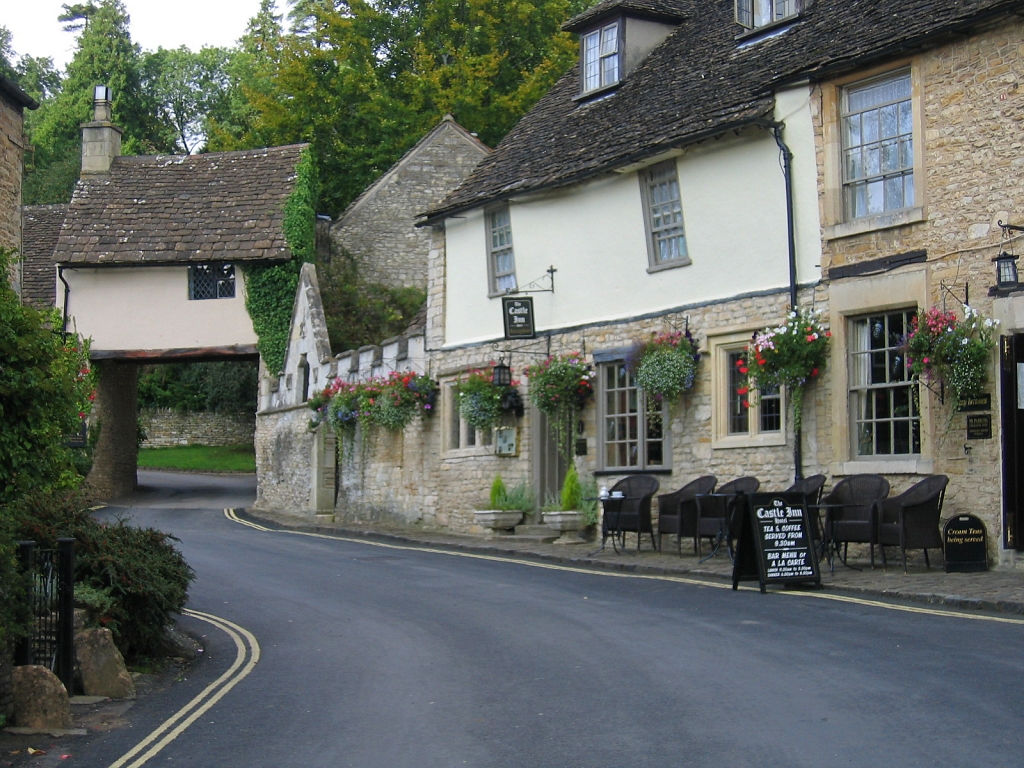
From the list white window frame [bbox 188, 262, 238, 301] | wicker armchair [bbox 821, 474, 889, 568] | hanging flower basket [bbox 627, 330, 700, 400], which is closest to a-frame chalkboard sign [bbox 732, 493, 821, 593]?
wicker armchair [bbox 821, 474, 889, 568]

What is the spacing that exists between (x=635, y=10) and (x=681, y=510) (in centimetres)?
1002

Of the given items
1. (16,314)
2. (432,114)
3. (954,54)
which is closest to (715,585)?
(954,54)

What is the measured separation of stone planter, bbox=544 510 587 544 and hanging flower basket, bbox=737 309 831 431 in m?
4.53

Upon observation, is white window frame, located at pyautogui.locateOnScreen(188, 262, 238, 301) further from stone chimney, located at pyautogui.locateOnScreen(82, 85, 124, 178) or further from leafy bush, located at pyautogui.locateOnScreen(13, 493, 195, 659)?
leafy bush, located at pyautogui.locateOnScreen(13, 493, 195, 659)

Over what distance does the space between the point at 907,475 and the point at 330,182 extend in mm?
29967

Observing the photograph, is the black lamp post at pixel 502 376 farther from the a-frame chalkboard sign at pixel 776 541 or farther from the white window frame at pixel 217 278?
the white window frame at pixel 217 278

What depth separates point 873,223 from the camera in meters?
16.3

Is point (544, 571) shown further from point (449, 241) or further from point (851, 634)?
point (449, 241)

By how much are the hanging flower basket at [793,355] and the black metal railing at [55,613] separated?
32.6ft

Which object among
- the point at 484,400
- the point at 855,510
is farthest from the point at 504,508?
the point at 855,510

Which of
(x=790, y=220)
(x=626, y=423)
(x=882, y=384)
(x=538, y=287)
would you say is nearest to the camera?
(x=882, y=384)

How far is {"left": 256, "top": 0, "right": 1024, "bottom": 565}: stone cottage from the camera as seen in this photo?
597 inches

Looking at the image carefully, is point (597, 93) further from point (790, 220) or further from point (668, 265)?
point (790, 220)

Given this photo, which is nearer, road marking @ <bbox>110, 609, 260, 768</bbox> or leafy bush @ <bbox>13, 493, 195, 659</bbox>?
road marking @ <bbox>110, 609, 260, 768</bbox>
